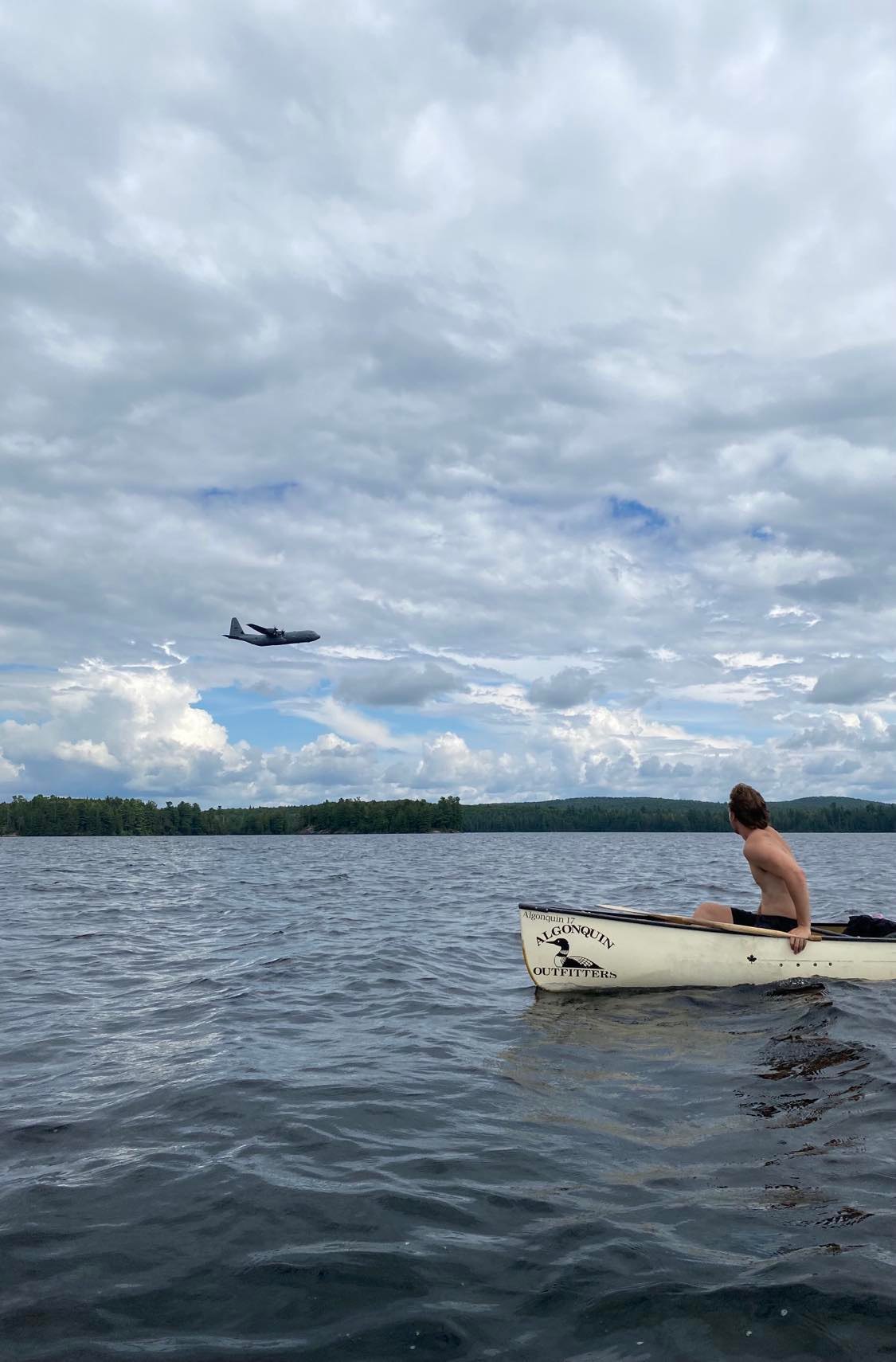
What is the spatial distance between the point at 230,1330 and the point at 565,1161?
2489 millimetres

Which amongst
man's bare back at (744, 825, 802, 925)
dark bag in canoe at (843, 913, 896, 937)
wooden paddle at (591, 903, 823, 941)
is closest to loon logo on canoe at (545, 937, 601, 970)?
wooden paddle at (591, 903, 823, 941)

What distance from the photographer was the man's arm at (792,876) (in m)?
11.2

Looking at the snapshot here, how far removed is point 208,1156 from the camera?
238 inches

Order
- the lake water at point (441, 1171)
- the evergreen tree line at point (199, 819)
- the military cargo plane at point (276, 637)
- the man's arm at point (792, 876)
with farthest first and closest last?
the evergreen tree line at point (199, 819), the military cargo plane at point (276, 637), the man's arm at point (792, 876), the lake water at point (441, 1171)

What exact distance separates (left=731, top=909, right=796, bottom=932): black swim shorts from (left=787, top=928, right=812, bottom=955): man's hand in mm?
174

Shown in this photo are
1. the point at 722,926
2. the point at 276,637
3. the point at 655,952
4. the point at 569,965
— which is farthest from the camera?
the point at 276,637

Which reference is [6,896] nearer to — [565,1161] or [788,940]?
[788,940]

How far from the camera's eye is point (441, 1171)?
577 centimetres

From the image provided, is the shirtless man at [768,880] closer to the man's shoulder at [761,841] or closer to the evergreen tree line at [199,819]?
the man's shoulder at [761,841]

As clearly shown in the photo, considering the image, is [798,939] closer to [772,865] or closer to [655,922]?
[772,865]

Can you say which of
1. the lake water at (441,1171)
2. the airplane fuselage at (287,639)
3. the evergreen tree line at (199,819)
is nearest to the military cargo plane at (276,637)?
the airplane fuselage at (287,639)

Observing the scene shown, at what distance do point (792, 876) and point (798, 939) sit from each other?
2.44ft

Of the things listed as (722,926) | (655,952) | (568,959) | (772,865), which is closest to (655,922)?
(655,952)

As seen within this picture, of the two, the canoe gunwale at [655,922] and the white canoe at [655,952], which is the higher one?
the canoe gunwale at [655,922]
